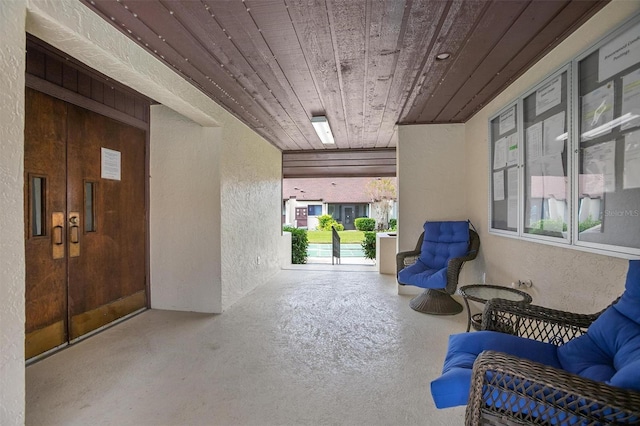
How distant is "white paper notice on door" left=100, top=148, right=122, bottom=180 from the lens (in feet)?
10.2

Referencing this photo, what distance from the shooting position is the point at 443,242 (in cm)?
390

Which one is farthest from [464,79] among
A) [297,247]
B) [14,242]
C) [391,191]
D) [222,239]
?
[391,191]

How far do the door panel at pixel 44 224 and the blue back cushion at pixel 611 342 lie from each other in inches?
142

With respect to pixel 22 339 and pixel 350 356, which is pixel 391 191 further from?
pixel 22 339

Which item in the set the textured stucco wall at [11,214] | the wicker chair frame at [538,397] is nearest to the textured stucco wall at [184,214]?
the textured stucco wall at [11,214]

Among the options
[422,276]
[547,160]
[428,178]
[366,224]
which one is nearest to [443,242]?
[422,276]

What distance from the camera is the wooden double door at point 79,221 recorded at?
2.45 m

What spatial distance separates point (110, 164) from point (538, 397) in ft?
12.6

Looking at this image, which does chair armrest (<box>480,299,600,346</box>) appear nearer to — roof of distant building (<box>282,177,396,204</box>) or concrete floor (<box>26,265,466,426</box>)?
concrete floor (<box>26,265,466,426</box>)

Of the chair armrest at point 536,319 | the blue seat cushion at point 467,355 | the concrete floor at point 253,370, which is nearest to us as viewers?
the blue seat cushion at point 467,355

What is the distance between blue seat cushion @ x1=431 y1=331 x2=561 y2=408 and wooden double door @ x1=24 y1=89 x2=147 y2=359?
303cm

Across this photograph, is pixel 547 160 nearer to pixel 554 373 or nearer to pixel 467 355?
pixel 467 355

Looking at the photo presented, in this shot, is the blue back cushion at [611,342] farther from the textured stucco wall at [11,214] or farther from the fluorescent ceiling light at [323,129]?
the fluorescent ceiling light at [323,129]

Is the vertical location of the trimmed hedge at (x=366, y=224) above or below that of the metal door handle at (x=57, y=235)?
below
